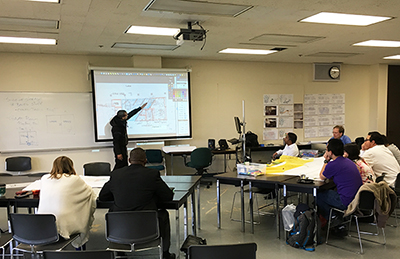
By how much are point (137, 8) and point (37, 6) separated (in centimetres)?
114

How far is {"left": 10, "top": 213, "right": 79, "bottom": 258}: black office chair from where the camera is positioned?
9.09 feet

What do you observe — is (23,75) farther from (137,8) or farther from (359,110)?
(359,110)

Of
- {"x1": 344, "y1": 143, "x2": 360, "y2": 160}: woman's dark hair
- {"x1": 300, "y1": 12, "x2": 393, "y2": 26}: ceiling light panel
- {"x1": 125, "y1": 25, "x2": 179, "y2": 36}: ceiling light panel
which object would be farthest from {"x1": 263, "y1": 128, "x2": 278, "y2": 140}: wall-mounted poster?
{"x1": 344, "y1": 143, "x2": 360, "y2": 160}: woman's dark hair

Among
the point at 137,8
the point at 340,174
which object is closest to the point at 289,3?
the point at 137,8

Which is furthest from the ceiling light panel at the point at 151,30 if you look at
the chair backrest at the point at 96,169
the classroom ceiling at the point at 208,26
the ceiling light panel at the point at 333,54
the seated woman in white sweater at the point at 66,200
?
the ceiling light panel at the point at 333,54

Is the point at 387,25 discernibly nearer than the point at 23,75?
Yes

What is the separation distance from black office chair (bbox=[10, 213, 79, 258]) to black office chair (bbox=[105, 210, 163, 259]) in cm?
45

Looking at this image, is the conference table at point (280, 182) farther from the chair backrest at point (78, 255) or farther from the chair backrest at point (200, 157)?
the chair backrest at point (78, 255)

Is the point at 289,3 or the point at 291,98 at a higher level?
the point at 289,3

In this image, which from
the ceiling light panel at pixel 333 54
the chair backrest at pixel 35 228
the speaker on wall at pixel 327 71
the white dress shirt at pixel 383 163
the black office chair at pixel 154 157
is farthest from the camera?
the speaker on wall at pixel 327 71

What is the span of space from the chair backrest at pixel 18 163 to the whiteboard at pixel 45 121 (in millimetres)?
245

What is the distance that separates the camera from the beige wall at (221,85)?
6.69 meters

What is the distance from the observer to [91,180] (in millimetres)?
4070

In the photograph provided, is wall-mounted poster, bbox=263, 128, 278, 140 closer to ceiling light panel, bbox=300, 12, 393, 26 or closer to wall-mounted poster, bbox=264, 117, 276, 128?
wall-mounted poster, bbox=264, 117, 276, 128
